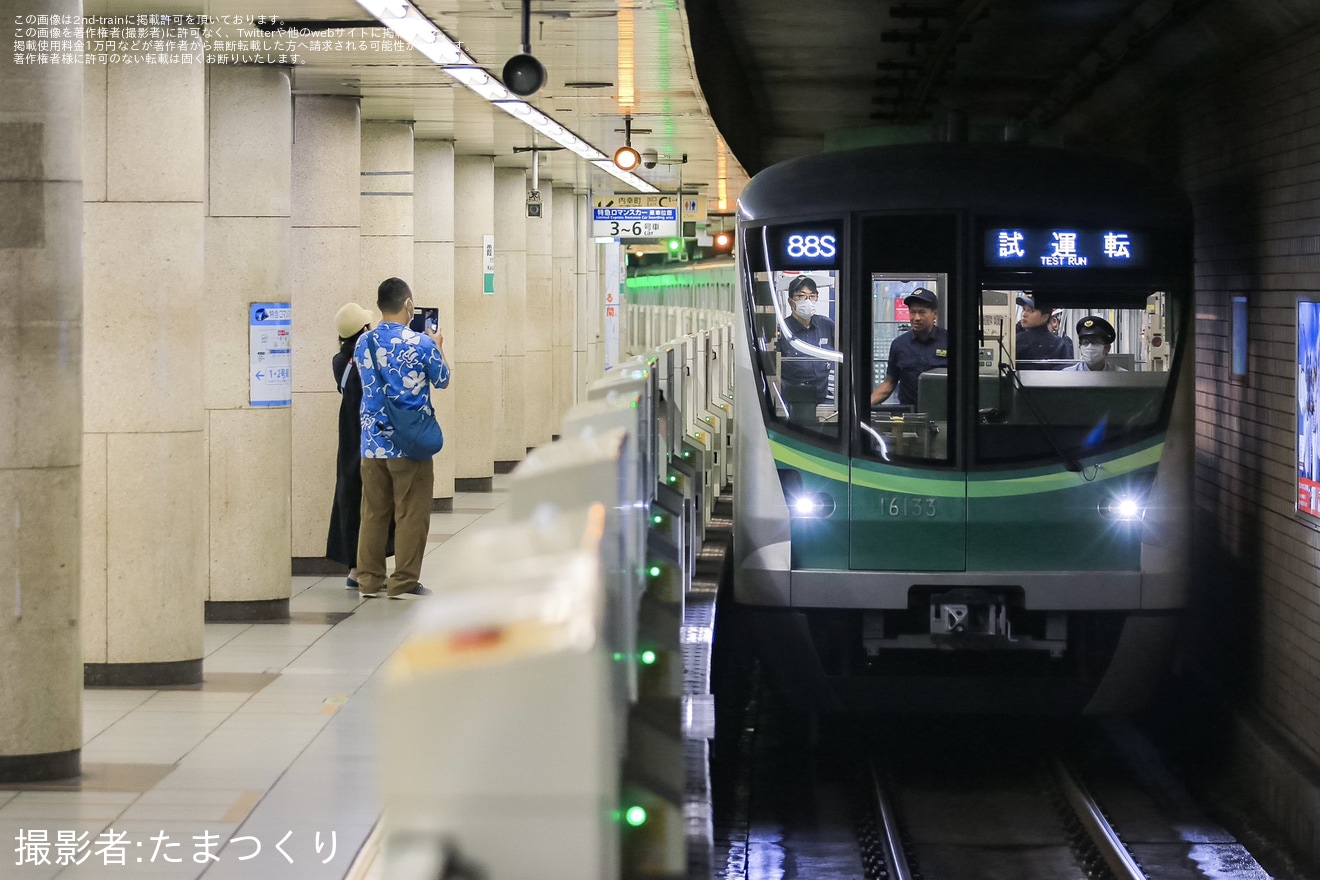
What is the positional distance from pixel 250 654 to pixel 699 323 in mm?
9009

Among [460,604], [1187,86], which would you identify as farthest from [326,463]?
[460,604]

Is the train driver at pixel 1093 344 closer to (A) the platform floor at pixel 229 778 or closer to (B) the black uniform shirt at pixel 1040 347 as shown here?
(B) the black uniform shirt at pixel 1040 347

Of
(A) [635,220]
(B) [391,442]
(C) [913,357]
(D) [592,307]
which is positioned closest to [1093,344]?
(C) [913,357]

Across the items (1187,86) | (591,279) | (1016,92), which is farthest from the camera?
(591,279)

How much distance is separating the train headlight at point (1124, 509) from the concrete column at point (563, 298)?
18260 mm

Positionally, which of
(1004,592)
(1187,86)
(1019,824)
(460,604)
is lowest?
(1019,824)

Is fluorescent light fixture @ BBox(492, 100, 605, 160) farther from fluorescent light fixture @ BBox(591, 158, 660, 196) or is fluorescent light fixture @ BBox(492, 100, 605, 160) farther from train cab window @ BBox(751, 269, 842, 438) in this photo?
train cab window @ BBox(751, 269, 842, 438)

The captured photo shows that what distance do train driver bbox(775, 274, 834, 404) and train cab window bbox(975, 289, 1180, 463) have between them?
79cm

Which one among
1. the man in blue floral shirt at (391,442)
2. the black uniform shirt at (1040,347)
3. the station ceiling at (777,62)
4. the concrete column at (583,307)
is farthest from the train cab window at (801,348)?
the concrete column at (583,307)

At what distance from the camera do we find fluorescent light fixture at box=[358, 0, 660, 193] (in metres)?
9.59

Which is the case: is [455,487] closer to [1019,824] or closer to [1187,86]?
[1187,86]

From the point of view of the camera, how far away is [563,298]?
2756cm

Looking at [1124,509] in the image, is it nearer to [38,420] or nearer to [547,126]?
[38,420]

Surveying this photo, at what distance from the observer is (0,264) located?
6969 mm
